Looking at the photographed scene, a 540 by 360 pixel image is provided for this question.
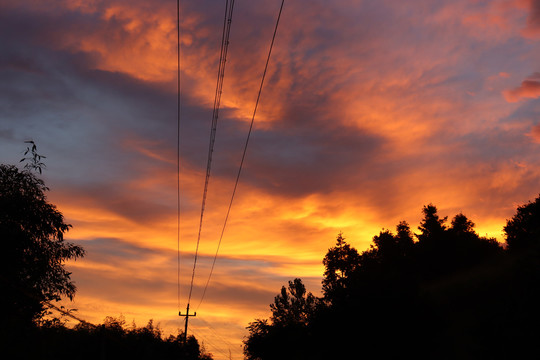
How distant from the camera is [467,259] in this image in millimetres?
87375

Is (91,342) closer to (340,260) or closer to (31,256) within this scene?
(31,256)

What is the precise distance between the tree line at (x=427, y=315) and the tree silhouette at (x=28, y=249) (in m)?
26.0

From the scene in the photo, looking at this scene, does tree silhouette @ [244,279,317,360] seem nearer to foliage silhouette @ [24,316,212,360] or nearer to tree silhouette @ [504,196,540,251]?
foliage silhouette @ [24,316,212,360]

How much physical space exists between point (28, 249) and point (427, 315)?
3538 cm

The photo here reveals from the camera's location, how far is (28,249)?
1249 inches

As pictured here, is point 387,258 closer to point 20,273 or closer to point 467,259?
point 467,259

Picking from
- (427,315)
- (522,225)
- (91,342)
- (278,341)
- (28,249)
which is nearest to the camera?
(28,249)

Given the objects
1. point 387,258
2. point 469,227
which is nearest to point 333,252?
point 387,258

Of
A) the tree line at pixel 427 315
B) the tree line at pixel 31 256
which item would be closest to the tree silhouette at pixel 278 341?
the tree line at pixel 427 315

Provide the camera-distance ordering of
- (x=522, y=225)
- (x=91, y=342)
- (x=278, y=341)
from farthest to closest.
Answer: (x=522, y=225) < (x=278, y=341) < (x=91, y=342)

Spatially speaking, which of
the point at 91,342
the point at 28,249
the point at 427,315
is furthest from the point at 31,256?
the point at 427,315

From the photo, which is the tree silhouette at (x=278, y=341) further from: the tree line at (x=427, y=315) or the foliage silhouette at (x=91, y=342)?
the foliage silhouette at (x=91, y=342)

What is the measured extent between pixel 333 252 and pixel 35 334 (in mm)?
89093

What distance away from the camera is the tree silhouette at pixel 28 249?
30.2 metres
